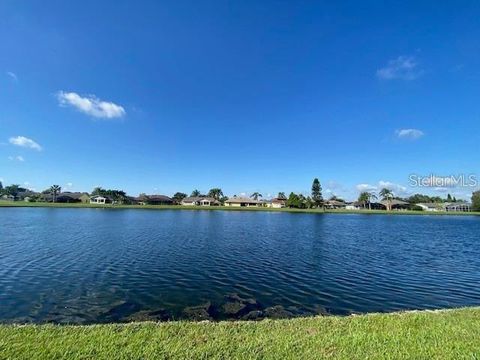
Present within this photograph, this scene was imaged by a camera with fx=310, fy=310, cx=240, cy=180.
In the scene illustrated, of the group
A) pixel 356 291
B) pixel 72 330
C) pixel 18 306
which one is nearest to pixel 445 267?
pixel 356 291

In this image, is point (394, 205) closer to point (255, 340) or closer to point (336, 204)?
point (336, 204)

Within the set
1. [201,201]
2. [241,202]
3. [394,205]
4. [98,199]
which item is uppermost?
[201,201]

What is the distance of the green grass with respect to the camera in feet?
21.2

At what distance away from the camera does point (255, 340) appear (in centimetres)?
719

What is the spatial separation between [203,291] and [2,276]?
11163mm

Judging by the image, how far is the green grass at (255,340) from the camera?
646 centimetres

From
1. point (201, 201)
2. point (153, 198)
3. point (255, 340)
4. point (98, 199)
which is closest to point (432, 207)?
point (201, 201)

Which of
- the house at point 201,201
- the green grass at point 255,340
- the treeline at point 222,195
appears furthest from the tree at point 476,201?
the green grass at point 255,340

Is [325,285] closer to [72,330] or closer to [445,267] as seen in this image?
[445,267]

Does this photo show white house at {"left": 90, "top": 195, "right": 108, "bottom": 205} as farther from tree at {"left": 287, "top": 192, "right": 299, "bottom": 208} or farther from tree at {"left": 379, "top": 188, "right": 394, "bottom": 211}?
tree at {"left": 379, "top": 188, "right": 394, "bottom": 211}

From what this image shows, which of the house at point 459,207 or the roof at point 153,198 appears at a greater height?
the roof at point 153,198

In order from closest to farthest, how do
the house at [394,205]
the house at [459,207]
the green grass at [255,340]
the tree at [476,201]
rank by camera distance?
the green grass at [255,340] < the tree at [476,201] < the house at [459,207] < the house at [394,205]

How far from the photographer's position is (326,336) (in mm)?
7527

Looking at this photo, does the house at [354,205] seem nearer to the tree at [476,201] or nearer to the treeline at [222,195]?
the treeline at [222,195]
